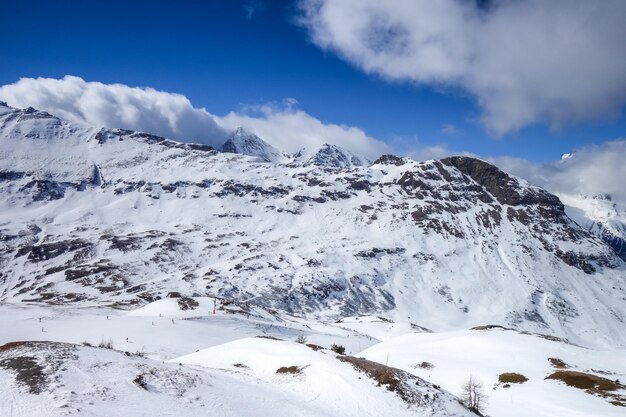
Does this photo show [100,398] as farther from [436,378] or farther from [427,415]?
[436,378]

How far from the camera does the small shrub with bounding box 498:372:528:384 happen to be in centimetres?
4574

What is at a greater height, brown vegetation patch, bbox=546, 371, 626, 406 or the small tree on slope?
brown vegetation patch, bbox=546, 371, 626, 406

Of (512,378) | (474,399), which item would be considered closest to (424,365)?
(512,378)

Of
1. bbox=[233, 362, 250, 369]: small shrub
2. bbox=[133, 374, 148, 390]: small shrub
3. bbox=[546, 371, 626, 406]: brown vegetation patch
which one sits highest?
bbox=[546, 371, 626, 406]: brown vegetation patch

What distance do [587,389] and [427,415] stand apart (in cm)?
2587

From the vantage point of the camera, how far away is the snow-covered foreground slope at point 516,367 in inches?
1449

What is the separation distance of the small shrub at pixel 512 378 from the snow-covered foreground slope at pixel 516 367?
1.66ft

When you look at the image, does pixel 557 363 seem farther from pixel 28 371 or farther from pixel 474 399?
pixel 28 371

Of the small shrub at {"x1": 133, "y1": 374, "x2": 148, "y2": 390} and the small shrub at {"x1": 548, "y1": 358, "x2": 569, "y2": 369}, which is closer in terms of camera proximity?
the small shrub at {"x1": 133, "y1": 374, "x2": 148, "y2": 390}

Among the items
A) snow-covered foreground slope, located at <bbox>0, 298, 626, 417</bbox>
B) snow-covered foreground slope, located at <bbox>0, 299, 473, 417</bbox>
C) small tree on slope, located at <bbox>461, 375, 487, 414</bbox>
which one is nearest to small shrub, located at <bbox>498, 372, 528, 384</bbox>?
snow-covered foreground slope, located at <bbox>0, 298, 626, 417</bbox>

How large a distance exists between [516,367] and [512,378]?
234 inches

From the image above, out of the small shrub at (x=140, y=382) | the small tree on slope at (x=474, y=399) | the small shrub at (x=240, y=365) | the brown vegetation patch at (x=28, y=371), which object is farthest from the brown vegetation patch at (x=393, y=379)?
the brown vegetation patch at (x=28, y=371)

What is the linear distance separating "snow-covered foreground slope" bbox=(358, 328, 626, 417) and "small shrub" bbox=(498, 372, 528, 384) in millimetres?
507

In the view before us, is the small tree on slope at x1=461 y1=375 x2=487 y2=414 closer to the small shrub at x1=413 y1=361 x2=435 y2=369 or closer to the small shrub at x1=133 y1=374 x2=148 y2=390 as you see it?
the small shrub at x1=413 y1=361 x2=435 y2=369
